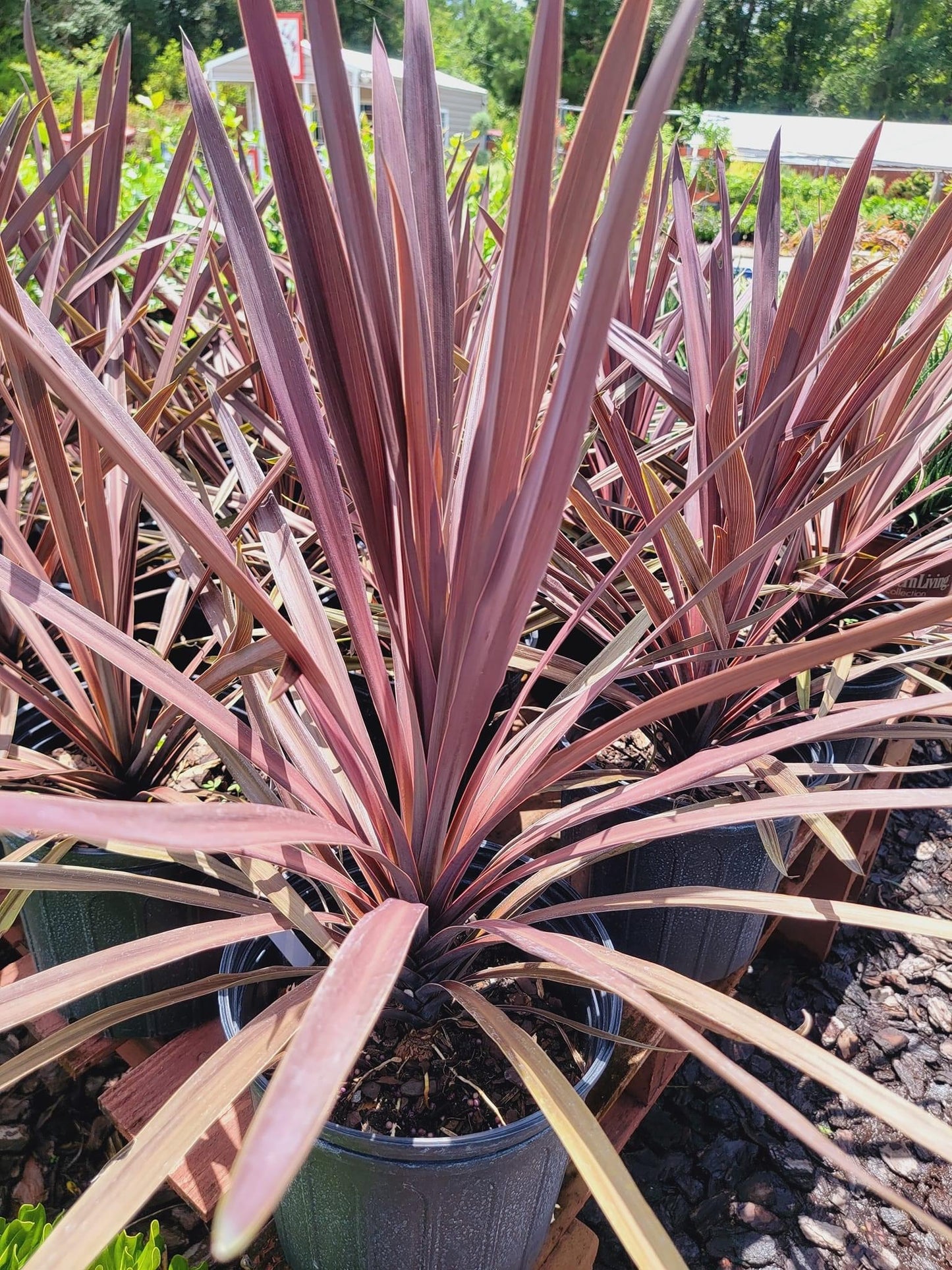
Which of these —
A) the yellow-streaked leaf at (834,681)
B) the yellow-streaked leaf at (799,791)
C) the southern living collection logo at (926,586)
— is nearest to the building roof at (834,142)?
the southern living collection logo at (926,586)

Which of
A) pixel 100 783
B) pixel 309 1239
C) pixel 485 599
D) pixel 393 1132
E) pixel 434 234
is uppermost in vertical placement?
pixel 434 234

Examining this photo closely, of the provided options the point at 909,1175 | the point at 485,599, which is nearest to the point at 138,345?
the point at 485,599

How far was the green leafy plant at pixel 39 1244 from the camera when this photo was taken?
61 cm

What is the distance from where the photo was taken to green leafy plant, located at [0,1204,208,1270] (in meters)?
0.61

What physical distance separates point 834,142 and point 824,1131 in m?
18.4

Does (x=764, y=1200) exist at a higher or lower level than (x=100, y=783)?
lower

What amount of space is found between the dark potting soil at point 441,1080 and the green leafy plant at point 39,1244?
0.55 ft

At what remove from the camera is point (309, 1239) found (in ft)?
2.23

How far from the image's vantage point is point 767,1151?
1147 millimetres

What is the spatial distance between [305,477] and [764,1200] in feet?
3.57

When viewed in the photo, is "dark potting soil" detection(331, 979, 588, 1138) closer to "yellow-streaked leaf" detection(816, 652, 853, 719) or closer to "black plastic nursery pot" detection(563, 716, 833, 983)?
"black plastic nursery pot" detection(563, 716, 833, 983)

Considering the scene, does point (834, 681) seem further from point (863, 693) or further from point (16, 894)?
point (16, 894)

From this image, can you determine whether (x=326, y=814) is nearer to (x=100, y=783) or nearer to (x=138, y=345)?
(x=100, y=783)

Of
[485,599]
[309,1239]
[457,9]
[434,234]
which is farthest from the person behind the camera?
[457,9]
